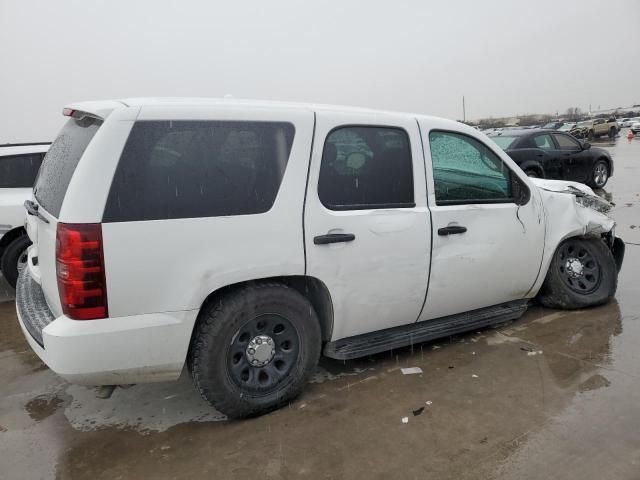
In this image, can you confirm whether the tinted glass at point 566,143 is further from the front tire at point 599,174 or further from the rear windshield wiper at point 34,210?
the rear windshield wiper at point 34,210

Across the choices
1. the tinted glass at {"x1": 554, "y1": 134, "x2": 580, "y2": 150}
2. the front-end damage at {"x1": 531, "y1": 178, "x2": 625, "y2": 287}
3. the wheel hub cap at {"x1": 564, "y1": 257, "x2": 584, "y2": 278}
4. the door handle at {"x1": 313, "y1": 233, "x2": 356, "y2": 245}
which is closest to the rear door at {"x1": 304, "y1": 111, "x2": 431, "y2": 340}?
the door handle at {"x1": 313, "y1": 233, "x2": 356, "y2": 245}

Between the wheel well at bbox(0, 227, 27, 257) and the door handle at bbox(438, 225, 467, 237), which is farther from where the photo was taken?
the wheel well at bbox(0, 227, 27, 257)

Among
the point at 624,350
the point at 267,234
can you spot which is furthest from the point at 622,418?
the point at 267,234

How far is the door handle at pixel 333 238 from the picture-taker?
3092mm

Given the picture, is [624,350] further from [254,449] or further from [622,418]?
[254,449]

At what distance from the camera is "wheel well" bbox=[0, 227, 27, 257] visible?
5.68m

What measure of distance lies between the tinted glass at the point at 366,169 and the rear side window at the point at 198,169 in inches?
12.2

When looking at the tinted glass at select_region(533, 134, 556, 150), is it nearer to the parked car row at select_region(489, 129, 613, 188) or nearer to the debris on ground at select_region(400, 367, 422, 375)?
the parked car row at select_region(489, 129, 613, 188)

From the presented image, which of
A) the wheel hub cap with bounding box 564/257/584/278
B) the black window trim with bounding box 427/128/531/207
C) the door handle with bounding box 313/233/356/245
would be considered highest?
the black window trim with bounding box 427/128/531/207

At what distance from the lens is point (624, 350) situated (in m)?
3.81

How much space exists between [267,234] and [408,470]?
142cm

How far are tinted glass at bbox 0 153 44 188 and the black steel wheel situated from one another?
4.30m

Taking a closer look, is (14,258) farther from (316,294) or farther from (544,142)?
(544,142)

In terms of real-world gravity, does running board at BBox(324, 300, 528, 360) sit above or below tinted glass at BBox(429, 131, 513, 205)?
below
